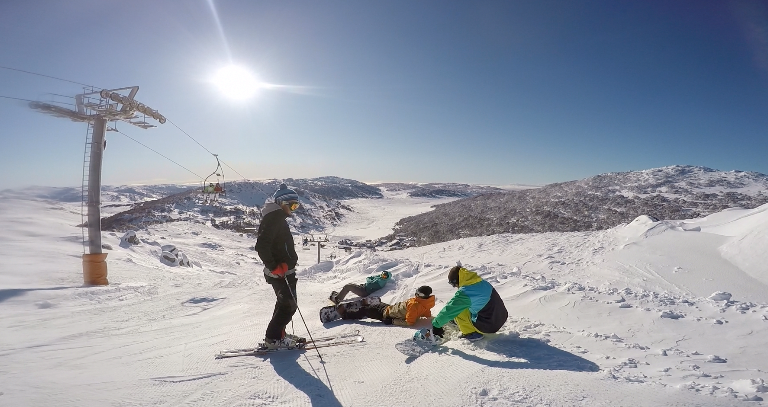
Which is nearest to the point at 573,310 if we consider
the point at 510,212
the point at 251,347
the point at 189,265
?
the point at 251,347

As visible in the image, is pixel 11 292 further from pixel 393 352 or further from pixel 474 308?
pixel 474 308

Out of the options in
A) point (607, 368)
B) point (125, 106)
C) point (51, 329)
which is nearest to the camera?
point (607, 368)

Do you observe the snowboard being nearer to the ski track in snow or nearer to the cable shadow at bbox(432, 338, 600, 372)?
the ski track in snow

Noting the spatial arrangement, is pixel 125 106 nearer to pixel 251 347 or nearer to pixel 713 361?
pixel 251 347

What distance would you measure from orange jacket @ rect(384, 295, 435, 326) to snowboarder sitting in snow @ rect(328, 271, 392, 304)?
2161 mm

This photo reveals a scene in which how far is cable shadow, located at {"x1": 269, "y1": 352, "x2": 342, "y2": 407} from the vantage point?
339 cm

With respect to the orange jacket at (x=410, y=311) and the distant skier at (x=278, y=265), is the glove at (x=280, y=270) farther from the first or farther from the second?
the orange jacket at (x=410, y=311)

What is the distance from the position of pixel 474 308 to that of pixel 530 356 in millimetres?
823

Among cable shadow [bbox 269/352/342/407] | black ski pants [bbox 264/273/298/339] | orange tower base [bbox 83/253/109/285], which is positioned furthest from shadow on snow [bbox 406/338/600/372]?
orange tower base [bbox 83/253/109/285]

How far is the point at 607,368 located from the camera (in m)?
3.60

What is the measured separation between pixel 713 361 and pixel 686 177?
42.3 m

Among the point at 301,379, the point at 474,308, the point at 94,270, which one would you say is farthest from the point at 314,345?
the point at 94,270

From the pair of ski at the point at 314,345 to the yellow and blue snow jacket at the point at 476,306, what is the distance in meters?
1.26

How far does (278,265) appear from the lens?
4.71m
